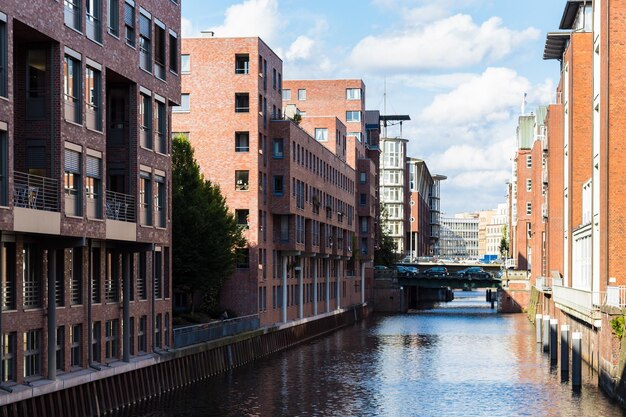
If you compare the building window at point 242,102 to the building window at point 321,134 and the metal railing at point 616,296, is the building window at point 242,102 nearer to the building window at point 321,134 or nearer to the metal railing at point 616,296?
the metal railing at point 616,296

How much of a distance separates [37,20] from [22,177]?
18.5 feet

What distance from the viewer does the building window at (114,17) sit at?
47.4 meters

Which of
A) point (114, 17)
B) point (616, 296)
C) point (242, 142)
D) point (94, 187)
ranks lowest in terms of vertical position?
point (616, 296)

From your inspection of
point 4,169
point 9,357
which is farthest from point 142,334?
point 4,169

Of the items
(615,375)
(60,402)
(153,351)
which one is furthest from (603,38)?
(60,402)

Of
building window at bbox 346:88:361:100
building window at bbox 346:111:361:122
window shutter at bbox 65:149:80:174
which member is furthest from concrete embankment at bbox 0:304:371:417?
building window at bbox 346:88:361:100

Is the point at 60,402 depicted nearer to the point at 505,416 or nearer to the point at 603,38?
the point at 505,416

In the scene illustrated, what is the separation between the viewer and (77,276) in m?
44.9

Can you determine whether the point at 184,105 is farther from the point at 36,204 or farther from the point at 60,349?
the point at 36,204

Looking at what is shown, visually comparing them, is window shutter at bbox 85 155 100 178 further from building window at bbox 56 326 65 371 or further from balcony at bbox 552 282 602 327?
balcony at bbox 552 282 602 327

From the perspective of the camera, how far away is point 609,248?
178 feet

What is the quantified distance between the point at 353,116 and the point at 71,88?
348 feet

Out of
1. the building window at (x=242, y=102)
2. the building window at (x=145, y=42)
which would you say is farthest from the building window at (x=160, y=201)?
the building window at (x=242, y=102)

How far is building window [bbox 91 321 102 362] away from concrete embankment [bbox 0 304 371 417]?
2.59 feet
